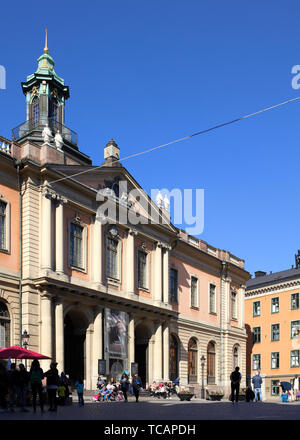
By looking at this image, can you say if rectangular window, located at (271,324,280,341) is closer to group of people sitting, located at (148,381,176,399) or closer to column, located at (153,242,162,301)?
column, located at (153,242,162,301)

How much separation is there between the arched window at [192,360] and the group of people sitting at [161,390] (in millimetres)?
5932

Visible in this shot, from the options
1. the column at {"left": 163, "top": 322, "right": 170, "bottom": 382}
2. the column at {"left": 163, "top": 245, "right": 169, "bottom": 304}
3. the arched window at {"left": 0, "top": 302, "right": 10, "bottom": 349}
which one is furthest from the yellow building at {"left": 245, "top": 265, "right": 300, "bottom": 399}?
the arched window at {"left": 0, "top": 302, "right": 10, "bottom": 349}

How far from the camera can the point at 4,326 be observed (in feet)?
90.2

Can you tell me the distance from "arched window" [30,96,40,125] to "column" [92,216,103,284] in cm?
921

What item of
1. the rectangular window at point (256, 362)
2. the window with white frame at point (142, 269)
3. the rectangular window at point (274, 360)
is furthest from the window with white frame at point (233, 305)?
the window with white frame at point (142, 269)

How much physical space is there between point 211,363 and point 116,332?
46.5 feet

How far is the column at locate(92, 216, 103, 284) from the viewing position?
32.4m

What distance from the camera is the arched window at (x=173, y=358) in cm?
3978

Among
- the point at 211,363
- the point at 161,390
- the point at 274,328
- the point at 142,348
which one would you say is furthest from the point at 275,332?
the point at 161,390

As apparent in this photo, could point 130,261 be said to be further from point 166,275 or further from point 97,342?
point 97,342

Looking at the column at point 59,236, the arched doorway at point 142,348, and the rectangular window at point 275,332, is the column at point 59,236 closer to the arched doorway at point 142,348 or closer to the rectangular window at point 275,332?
the arched doorway at point 142,348
